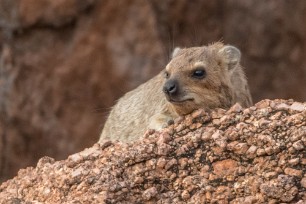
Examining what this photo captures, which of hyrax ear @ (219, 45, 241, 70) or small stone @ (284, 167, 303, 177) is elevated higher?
hyrax ear @ (219, 45, 241, 70)

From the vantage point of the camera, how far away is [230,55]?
9.73 metres

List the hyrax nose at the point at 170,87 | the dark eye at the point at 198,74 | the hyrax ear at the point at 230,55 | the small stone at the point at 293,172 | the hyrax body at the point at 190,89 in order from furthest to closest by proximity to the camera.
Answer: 1. the hyrax ear at the point at 230,55
2. the dark eye at the point at 198,74
3. the hyrax body at the point at 190,89
4. the hyrax nose at the point at 170,87
5. the small stone at the point at 293,172

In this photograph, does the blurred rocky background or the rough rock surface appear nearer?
the rough rock surface

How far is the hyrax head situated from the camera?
28.7 ft

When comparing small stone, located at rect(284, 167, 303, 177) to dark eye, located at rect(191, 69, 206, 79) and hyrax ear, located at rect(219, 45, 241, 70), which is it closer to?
dark eye, located at rect(191, 69, 206, 79)

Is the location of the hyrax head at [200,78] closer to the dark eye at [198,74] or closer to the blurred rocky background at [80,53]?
the dark eye at [198,74]

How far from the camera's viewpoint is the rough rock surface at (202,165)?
664 centimetres

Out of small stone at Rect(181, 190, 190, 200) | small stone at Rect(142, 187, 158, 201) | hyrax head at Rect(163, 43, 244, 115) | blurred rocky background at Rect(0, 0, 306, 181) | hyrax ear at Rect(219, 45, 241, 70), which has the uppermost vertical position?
blurred rocky background at Rect(0, 0, 306, 181)

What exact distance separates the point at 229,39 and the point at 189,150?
23.1 feet

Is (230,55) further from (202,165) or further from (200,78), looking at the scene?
(202,165)

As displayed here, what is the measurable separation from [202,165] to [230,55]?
2924 mm

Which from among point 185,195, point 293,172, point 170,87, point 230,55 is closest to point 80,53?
point 230,55

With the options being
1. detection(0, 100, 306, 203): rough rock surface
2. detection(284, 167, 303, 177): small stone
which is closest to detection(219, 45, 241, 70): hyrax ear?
detection(0, 100, 306, 203): rough rock surface

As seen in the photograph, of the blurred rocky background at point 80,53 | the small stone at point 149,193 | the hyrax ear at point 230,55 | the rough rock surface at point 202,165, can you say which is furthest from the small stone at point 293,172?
the blurred rocky background at point 80,53
